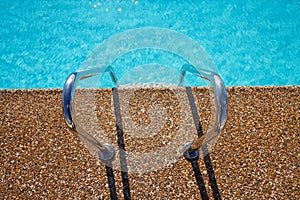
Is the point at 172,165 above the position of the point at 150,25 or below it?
below

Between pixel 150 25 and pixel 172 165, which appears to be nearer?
pixel 172 165

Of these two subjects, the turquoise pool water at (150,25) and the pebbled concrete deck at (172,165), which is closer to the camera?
the pebbled concrete deck at (172,165)

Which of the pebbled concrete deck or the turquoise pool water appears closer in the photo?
the pebbled concrete deck

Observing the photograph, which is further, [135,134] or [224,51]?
[224,51]

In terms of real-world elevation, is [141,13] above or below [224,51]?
above

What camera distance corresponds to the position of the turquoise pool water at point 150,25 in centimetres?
445

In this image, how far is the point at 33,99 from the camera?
3252 millimetres

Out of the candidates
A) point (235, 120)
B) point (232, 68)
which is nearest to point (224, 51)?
point (232, 68)

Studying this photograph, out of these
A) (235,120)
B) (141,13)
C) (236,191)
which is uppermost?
(141,13)

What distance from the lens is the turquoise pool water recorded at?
14.6 ft

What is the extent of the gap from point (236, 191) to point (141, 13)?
3388 mm

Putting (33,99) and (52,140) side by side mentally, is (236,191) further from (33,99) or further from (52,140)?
(33,99)

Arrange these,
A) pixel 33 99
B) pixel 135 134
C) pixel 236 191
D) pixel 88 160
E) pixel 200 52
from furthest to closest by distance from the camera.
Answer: pixel 200 52, pixel 33 99, pixel 135 134, pixel 88 160, pixel 236 191

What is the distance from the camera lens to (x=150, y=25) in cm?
495
